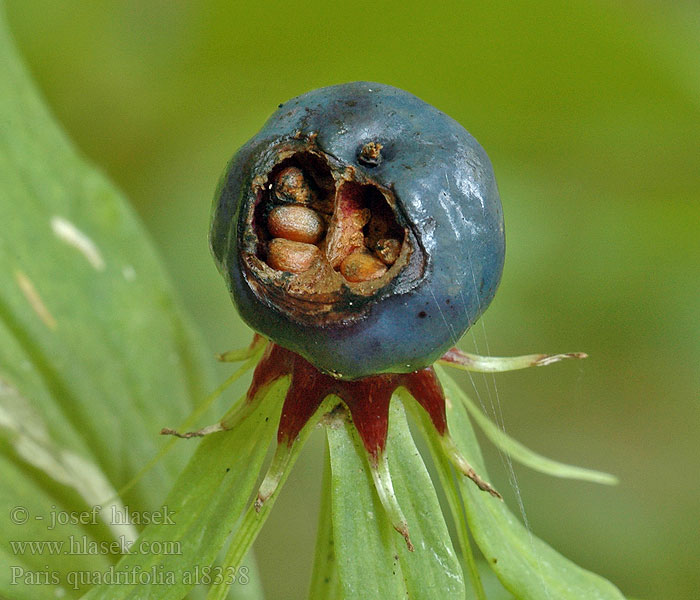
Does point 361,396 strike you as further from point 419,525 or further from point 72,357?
point 72,357

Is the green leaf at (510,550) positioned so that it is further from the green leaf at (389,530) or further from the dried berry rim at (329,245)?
the dried berry rim at (329,245)

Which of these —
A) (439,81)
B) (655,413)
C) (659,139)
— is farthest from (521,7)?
(655,413)

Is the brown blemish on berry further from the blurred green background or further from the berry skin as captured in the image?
the blurred green background

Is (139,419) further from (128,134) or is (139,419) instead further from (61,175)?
(128,134)

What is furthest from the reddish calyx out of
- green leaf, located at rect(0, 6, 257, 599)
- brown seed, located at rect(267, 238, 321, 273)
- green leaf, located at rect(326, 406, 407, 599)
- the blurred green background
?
the blurred green background

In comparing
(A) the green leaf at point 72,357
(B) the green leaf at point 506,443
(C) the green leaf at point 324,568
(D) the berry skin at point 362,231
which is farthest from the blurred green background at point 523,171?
(D) the berry skin at point 362,231

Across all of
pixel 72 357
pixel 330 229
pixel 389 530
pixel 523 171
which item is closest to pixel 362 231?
pixel 330 229
